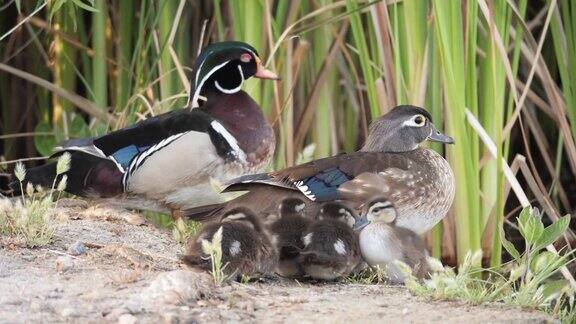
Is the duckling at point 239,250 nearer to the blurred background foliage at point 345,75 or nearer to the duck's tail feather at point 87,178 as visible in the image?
the blurred background foliage at point 345,75

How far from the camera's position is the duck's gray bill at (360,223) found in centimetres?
473

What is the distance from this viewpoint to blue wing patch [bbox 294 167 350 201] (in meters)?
5.05

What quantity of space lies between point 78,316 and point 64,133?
344 cm

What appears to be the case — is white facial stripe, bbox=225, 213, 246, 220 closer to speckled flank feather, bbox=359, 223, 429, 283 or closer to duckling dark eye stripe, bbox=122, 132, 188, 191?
speckled flank feather, bbox=359, 223, 429, 283

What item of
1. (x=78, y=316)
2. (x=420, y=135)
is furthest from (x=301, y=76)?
(x=78, y=316)

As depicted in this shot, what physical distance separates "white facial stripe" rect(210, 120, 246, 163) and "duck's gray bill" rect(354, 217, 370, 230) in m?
1.02

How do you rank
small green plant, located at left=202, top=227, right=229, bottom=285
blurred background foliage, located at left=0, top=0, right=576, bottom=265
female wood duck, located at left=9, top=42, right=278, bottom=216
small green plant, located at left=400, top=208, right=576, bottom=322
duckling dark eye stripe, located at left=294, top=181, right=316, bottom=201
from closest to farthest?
small green plant, located at left=202, top=227, right=229, bottom=285
small green plant, located at left=400, top=208, right=576, bottom=322
duckling dark eye stripe, located at left=294, top=181, right=316, bottom=201
blurred background foliage, located at left=0, top=0, right=576, bottom=265
female wood duck, located at left=9, top=42, right=278, bottom=216

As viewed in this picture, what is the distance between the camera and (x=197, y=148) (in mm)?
5574

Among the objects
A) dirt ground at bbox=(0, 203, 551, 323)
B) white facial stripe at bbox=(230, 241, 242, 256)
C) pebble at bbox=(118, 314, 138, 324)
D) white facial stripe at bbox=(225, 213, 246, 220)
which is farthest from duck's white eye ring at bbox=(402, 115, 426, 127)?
pebble at bbox=(118, 314, 138, 324)

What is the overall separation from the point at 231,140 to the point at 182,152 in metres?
0.26

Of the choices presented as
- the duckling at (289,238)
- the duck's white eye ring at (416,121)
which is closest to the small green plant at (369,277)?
the duckling at (289,238)

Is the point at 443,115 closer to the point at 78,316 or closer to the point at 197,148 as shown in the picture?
the point at 197,148

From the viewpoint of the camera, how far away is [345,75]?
6.75 metres

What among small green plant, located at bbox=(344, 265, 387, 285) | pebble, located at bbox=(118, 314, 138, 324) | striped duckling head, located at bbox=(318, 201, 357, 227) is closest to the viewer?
pebble, located at bbox=(118, 314, 138, 324)
